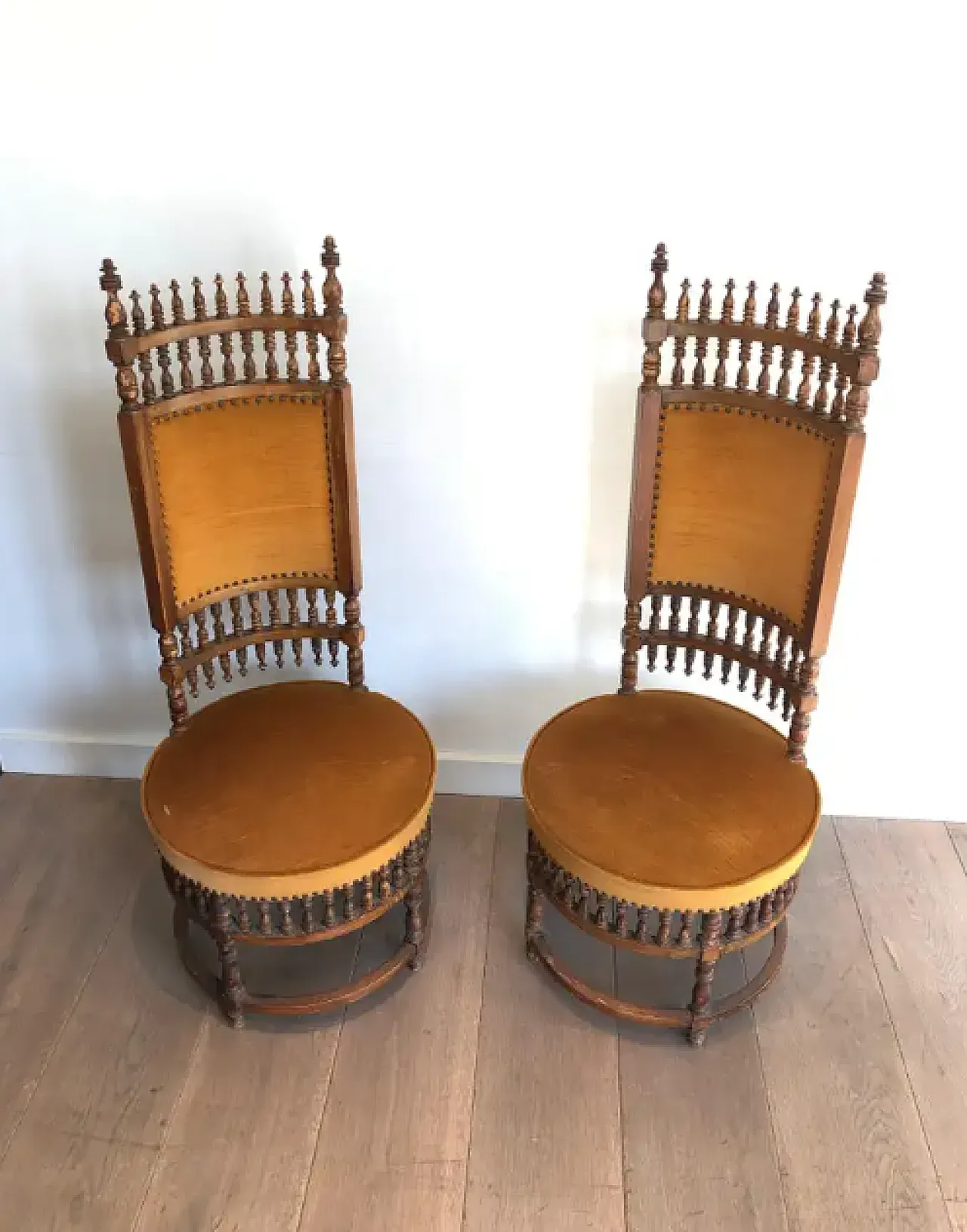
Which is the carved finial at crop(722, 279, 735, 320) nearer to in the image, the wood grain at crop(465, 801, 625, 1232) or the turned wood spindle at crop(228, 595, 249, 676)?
the turned wood spindle at crop(228, 595, 249, 676)

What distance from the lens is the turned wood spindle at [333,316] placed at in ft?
6.07

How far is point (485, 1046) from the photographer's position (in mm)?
1943

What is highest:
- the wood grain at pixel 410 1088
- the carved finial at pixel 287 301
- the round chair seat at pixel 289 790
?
the carved finial at pixel 287 301

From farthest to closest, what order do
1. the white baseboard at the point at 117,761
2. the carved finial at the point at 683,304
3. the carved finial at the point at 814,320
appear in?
1. the white baseboard at the point at 117,761
2. the carved finial at the point at 683,304
3. the carved finial at the point at 814,320

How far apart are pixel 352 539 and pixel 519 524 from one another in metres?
0.39

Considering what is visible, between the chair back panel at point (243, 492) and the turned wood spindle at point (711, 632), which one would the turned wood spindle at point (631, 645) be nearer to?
the turned wood spindle at point (711, 632)

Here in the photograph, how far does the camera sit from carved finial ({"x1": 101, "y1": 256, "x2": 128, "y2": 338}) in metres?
1.71

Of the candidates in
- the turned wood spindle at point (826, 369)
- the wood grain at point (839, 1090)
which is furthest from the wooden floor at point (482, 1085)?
the turned wood spindle at point (826, 369)

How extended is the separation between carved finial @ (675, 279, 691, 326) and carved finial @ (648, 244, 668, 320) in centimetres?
3

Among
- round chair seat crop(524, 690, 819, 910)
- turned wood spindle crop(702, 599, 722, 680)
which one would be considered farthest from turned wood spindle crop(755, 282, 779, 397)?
round chair seat crop(524, 690, 819, 910)

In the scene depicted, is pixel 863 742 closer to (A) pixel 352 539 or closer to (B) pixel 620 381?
(B) pixel 620 381

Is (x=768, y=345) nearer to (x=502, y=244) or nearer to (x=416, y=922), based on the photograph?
(x=502, y=244)

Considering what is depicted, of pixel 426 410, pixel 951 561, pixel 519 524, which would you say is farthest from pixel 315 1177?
pixel 951 561

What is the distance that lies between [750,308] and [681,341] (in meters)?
0.14
